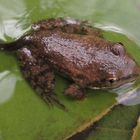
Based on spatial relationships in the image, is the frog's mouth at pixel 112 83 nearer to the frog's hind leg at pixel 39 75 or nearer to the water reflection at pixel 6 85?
the frog's hind leg at pixel 39 75

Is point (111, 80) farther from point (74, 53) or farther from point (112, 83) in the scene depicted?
point (74, 53)

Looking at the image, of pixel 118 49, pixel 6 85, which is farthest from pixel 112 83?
pixel 6 85

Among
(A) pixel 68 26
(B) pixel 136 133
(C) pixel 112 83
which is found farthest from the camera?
(A) pixel 68 26

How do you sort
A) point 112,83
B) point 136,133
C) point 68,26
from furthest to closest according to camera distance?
point 68,26 → point 112,83 → point 136,133

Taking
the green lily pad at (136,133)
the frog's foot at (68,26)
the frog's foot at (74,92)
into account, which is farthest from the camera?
the frog's foot at (68,26)

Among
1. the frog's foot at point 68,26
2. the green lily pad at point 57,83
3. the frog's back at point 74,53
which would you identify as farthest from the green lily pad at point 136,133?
the frog's foot at point 68,26

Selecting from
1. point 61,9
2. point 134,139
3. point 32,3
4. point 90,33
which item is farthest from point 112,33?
point 134,139

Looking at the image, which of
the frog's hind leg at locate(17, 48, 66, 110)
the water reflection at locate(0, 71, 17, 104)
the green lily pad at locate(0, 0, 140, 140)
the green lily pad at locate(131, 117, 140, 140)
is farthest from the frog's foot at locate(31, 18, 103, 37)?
the green lily pad at locate(131, 117, 140, 140)
